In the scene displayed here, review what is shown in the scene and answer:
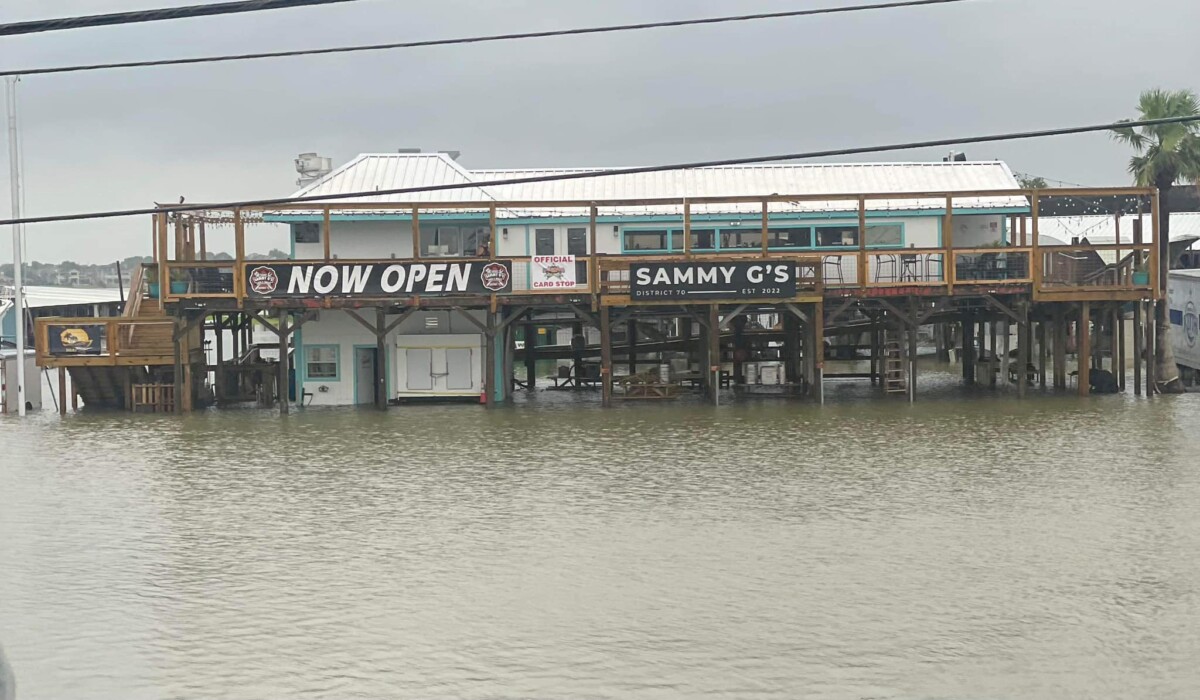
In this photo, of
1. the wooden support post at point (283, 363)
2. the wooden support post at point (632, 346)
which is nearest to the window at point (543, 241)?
the wooden support post at point (632, 346)

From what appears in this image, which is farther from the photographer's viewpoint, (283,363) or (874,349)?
(874,349)

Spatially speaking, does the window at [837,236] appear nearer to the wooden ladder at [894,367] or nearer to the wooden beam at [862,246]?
the wooden ladder at [894,367]

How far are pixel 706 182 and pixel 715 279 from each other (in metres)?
7.22

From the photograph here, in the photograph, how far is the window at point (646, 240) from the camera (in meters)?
38.5

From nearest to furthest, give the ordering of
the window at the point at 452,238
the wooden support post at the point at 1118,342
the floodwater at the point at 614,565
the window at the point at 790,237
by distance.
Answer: the floodwater at the point at 614,565, the wooden support post at the point at 1118,342, the window at the point at 452,238, the window at the point at 790,237

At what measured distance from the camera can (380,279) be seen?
35.1 m

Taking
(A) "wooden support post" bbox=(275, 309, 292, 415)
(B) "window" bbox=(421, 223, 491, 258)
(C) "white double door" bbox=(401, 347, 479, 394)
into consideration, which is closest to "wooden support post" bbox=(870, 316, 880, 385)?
(B) "window" bbox=(421, 223, 491, 258)

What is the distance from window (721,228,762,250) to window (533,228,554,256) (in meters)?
4.87

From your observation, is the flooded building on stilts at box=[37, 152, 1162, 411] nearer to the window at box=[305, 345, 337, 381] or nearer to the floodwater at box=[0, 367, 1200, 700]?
the window at box=[305, 345, 337, 381]

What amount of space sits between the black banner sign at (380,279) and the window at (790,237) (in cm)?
822

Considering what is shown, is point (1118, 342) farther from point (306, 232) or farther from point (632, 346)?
point (306, 232)

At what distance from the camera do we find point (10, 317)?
8294 centimetres

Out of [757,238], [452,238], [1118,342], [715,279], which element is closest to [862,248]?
[715,279]

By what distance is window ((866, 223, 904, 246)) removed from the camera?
1516 inches
